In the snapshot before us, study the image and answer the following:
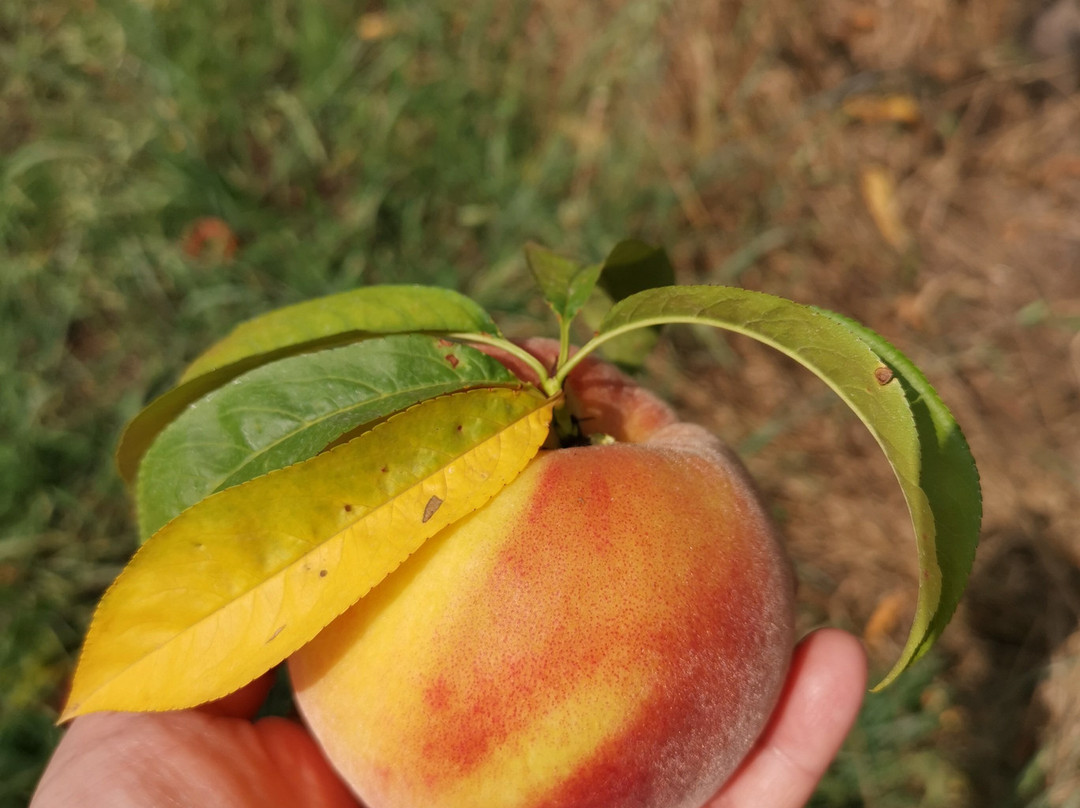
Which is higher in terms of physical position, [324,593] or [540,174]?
[324,593]

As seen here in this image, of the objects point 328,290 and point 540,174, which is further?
point 540,174

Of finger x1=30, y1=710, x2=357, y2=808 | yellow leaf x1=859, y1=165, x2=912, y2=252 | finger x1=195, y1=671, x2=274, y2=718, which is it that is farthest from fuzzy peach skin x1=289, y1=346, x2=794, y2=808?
yellow leaf x1=859, y1=165, x2=912, y2=252

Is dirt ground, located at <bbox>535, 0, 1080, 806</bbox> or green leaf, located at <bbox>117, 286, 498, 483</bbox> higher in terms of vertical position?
green leaf, located at <bbox>117, 286, 498, 483</bbox>

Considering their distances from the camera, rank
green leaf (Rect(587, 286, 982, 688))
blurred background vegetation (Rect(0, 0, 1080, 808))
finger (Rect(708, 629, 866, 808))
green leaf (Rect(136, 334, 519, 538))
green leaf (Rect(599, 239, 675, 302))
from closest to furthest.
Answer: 1. green leaf (Rect(587, 286, 982, 688))
2. green leaf (Rect(136, 334, 519, 538))
3. green leaf (Rect(599, 239, 675, 302))
4. finger (Rect(708, 629, 866, 808))
5. blurred background vegetation (Rect(0, 0, 1080, 808))


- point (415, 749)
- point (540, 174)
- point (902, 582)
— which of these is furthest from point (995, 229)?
point (415, 749)

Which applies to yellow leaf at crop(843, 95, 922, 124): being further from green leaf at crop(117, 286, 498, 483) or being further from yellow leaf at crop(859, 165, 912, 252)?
green leaf at crop(117, 286, 498, 483)

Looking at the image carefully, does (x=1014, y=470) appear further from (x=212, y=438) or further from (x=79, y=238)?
(x=79, y=238)

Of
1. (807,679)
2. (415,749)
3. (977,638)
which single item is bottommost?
(977,638)
